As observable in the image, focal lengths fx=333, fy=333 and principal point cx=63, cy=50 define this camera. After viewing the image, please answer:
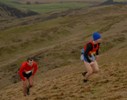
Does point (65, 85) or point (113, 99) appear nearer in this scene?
point (113, 99)

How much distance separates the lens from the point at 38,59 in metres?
52.8

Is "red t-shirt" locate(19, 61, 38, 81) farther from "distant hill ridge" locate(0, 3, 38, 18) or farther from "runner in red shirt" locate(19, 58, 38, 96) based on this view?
"distant hill ridge" locate(0, 3, 38, 18)

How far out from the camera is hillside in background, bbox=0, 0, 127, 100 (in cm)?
2019

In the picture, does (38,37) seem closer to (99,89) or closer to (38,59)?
(38,59)

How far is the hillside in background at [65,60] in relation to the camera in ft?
66.2

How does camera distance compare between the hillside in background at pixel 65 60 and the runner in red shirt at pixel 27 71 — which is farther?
the runner in red shirt at pixel 27 71

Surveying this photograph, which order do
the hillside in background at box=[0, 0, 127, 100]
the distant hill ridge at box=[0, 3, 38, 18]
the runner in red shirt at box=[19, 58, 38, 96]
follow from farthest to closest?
the distant hill ridge at box=[0, 3, 38, 18] < the runner in red shirt at box=[19, 58, 38, 96] < the hillside in background at box=[0, 0, 127, 100]

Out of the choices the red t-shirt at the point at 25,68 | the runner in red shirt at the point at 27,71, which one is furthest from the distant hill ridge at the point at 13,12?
the red t-shirt at the point at 25,68

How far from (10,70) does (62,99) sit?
3307 cm

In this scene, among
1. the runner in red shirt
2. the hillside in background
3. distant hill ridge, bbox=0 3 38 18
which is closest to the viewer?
the hillside in background

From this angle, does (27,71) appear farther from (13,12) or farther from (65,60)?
(13,12)

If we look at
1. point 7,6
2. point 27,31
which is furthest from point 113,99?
point 7,6

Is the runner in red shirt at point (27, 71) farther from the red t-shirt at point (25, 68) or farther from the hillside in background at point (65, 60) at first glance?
the hillside in background at point (65, 60)

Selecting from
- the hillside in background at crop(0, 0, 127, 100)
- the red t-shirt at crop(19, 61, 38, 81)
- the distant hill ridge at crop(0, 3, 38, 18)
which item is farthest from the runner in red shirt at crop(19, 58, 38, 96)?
the distant hill ridge at crop(0, 3, 38, 18)
